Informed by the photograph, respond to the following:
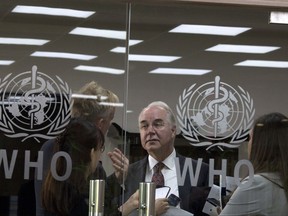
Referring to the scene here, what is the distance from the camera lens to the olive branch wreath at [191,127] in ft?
23.1

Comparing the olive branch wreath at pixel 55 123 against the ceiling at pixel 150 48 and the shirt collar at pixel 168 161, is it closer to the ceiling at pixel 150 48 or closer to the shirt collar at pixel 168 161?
the ceiling at pixel 150 48

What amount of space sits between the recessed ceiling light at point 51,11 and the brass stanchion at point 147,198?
1280mm

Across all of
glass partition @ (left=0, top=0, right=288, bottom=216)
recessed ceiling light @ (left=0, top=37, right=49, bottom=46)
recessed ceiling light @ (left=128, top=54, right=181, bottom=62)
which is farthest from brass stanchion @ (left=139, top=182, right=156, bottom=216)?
recessed ceiling light @ (left=0, top=37, right=49, bottom=46)

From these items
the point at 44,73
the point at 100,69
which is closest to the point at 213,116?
the point at 100,69

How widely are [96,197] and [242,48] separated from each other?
152 centimetres

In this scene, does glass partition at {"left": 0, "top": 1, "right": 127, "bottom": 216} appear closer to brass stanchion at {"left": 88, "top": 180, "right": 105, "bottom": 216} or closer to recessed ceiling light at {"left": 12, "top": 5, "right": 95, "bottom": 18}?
recessed ceiling light at {"left": 12, "top": 5, "right": 95, "bottom": 18}

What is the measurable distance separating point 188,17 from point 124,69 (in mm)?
621

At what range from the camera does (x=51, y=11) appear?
279 inches

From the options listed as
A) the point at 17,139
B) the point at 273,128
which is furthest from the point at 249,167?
the point at 17,139

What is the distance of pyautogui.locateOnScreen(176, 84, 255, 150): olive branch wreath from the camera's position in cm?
704

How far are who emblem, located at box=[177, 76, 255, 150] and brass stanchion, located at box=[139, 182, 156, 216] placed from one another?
433 millimetres

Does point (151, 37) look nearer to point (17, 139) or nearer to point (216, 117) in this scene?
point (216, 117)

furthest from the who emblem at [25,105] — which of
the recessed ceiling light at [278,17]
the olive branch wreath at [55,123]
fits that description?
the recessed ceiling light at [278,17]

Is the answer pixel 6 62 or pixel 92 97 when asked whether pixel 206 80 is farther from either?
pixel 6 62
